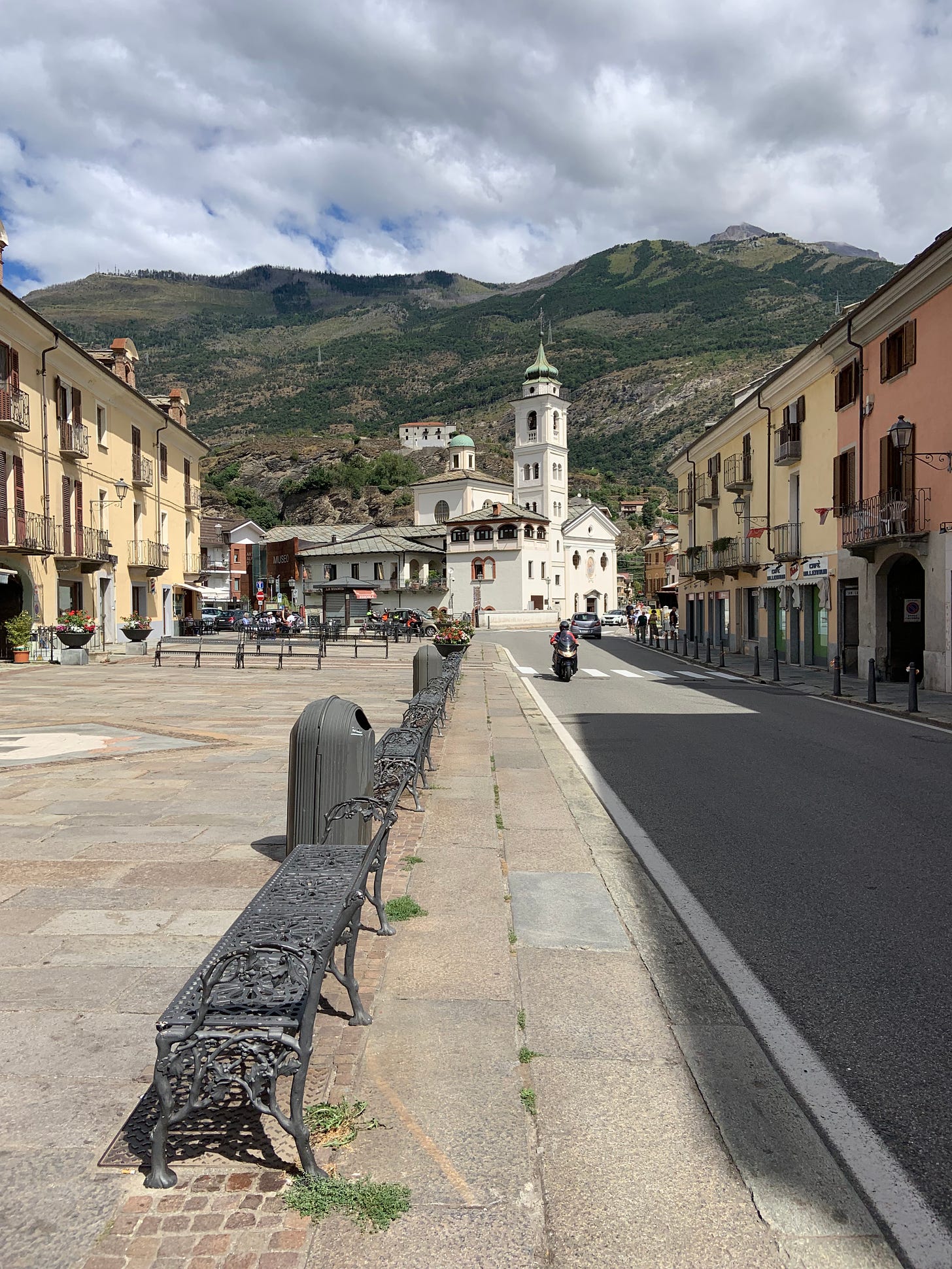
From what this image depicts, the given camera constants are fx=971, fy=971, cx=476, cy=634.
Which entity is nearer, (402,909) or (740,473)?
(402,909)

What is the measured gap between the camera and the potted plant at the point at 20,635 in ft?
89.2

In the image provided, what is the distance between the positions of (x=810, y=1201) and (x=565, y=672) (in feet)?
69.9

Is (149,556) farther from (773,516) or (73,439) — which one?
(773,516)

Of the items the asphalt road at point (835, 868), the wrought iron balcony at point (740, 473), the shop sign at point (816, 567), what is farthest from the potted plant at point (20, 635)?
the wrought iron balcony at point (740, 473)

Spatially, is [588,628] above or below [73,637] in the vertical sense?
below

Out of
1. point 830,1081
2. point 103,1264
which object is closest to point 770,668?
point 830,1081

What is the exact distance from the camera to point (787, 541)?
31.5 meters

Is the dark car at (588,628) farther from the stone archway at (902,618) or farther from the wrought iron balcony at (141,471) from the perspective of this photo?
the stone archway at (902,618)

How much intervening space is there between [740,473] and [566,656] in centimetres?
1687

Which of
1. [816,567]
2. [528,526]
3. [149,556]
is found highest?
[528,526]

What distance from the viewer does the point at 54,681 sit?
22250 mm

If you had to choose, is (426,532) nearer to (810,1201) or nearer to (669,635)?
(669,635)

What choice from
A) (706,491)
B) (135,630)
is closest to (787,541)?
(706,491)

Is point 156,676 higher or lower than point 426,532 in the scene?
lower
